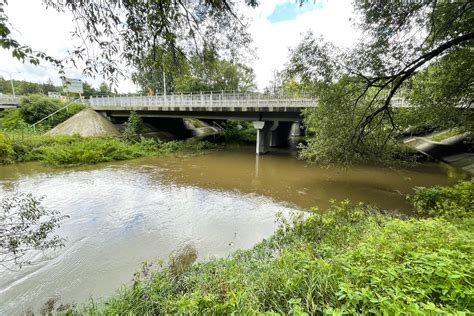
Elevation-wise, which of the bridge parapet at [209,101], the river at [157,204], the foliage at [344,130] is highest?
the bridge parapet at [209,101]

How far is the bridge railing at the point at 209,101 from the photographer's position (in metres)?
14.7

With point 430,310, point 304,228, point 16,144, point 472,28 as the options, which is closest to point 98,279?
point 304,228

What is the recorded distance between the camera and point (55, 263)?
459 centimetres

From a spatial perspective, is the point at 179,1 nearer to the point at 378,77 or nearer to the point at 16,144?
the point at 378,77

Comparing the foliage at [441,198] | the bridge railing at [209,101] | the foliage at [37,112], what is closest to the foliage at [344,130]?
the foliage at [441,198]

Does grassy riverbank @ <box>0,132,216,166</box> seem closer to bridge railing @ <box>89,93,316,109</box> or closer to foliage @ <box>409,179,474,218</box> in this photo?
bridge railing @ <box>89,93,316,109</box>

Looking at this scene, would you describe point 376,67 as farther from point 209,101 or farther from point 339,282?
point 209,101

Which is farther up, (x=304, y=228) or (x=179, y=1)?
(x=179, y=1)

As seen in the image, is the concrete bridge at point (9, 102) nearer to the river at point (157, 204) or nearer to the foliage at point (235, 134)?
the river at point (157, 204)

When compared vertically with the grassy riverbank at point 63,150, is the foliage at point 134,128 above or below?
above

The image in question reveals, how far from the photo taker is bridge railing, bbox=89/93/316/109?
14.7m

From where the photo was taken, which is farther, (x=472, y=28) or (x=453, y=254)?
(x=472, y=28)

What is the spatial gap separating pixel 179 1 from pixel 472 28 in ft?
21.3

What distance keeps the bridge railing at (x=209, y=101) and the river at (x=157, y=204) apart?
13.5 ft
